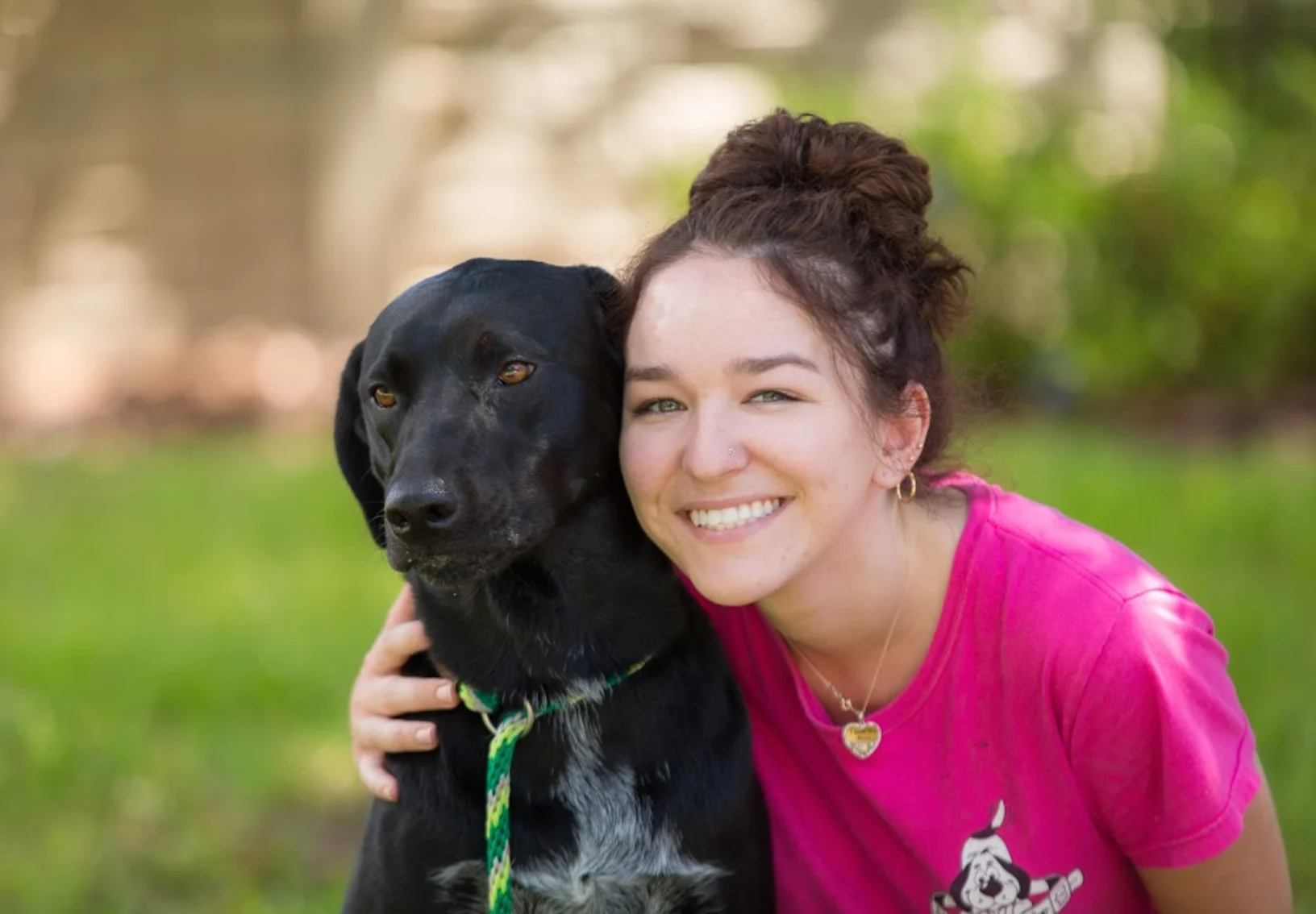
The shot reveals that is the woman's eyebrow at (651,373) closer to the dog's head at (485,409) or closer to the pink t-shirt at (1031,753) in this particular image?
the dog's head at (485,409)

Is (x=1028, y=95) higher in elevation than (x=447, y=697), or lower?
higher

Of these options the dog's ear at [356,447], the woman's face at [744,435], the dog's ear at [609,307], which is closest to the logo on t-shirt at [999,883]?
the woman's face at [744,435]

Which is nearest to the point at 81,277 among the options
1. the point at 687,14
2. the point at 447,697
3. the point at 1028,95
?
the point at 687,14

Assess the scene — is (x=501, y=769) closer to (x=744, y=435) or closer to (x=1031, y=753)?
(x=744, y=435)

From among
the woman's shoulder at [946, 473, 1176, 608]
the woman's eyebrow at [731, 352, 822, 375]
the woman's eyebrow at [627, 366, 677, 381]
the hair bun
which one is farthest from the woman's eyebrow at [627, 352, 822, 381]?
the woman's shoulder at [946, 473, 1176, 608]

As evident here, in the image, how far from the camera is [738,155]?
247 cm

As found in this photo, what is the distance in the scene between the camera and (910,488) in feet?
8.11

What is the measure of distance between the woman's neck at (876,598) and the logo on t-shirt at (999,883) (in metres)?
0.26

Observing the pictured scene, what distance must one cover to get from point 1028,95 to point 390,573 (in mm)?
4434

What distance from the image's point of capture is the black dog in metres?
2.29

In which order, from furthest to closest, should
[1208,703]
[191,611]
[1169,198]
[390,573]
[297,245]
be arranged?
[297,245], [1169,198], [390,573], [191,611], [1208,703]

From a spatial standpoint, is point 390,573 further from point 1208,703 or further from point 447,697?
point 1208,703

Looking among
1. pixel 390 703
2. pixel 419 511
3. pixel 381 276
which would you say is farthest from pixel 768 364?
pixel 381 276

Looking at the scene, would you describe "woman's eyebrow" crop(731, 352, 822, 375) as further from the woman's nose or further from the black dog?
the black dog
